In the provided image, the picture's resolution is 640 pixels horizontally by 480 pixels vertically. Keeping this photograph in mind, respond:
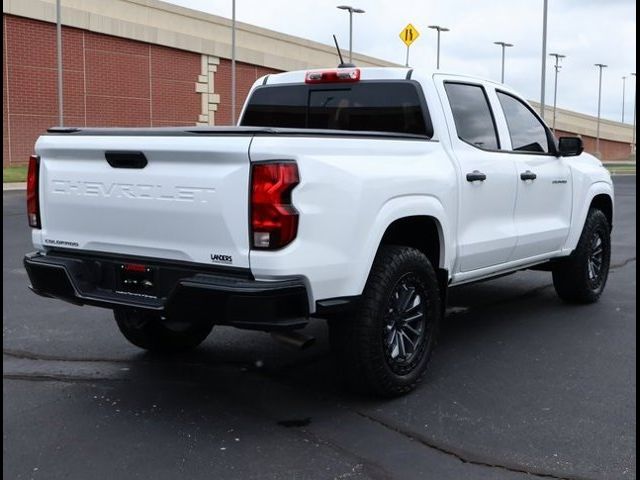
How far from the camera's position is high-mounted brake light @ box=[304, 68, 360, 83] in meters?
5.46

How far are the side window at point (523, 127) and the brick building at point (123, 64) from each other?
21.6 meters

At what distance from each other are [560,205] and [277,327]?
11.7 ft

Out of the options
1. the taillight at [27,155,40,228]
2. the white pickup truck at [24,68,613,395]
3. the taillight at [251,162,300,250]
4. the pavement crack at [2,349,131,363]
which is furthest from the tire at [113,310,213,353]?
the taillight at [251,162,300,250]

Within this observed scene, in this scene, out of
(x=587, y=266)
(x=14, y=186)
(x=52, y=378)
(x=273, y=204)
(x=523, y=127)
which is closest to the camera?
(x=273, y=204)

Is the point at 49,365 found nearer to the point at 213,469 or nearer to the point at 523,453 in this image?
the point at 213,469

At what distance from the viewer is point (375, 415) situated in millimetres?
4285

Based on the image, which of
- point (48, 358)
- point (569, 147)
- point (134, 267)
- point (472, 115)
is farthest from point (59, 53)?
point (134, 267)

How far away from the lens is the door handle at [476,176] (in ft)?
16.8

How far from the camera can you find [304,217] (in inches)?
150

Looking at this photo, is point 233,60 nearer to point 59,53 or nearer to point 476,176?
point 59,53

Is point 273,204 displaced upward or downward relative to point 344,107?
downward

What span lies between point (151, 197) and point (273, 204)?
28.7 inches

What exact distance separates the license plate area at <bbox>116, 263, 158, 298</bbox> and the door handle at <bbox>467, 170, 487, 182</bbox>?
7.18 ft

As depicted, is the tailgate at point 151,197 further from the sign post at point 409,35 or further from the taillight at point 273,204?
the sign post at point 409,35
